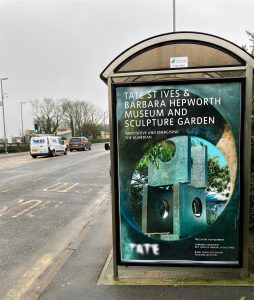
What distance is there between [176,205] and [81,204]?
5834 millimetres

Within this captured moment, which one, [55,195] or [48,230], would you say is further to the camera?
[55,195]

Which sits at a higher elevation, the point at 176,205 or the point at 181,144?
the point at 181,144

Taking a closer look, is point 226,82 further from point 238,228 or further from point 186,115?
point 238,228

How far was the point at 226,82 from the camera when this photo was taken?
3.76 meters

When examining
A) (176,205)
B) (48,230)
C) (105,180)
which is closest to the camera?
(176,205)

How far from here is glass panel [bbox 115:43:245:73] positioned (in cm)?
386

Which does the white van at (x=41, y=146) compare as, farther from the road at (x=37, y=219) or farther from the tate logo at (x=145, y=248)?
the tate logo at (x=145, y=248)

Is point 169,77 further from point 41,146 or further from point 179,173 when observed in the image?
point 41,146

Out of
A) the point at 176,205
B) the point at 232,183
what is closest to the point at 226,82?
the point at 232,183

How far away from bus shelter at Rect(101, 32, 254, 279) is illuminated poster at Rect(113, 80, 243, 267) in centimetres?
1

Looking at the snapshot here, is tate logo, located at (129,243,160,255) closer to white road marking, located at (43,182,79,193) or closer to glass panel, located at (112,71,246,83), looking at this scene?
glass panel, located at (112,71,246,83)

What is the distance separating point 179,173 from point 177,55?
4.11 feet

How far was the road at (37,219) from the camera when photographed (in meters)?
4.85

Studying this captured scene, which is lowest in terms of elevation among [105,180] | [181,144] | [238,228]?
[105,180]
